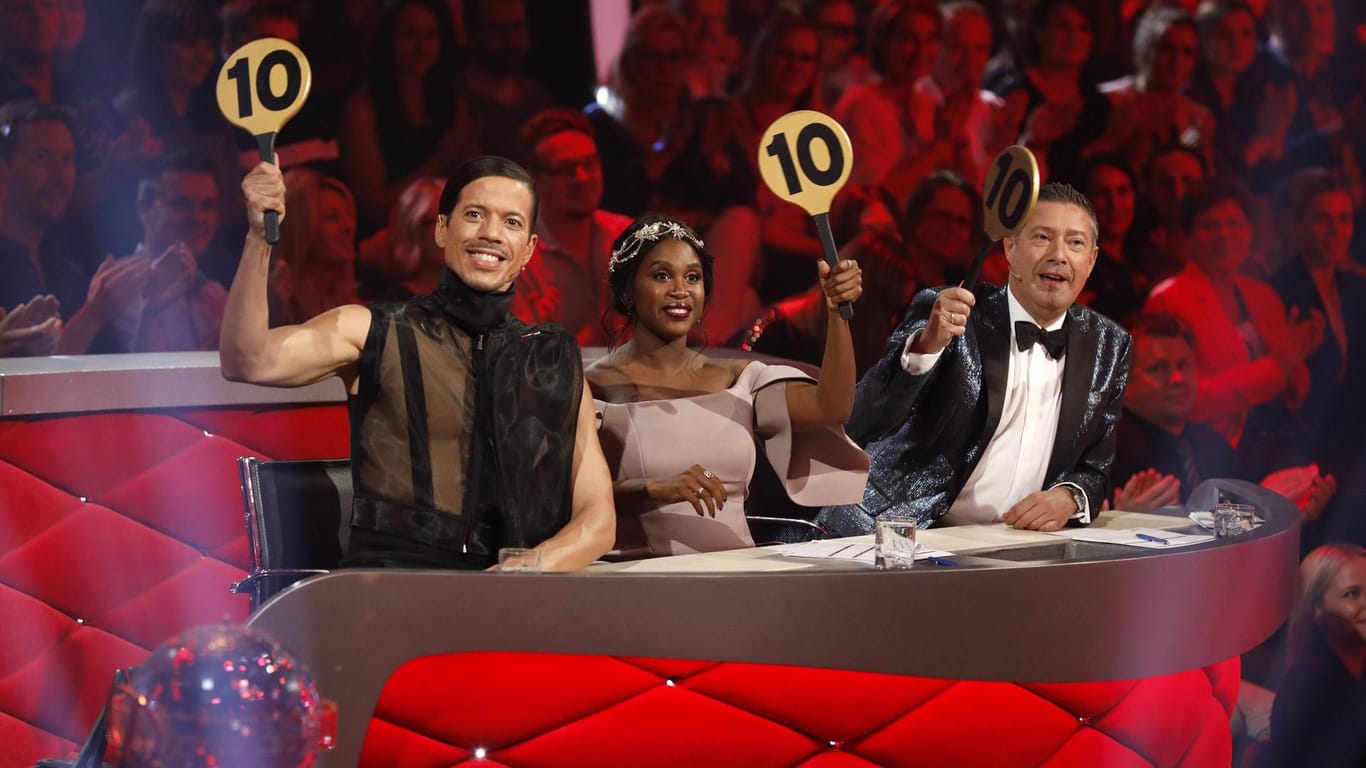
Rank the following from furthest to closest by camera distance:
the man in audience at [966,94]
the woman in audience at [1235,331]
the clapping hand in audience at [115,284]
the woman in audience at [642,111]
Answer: the man in audience at [966,94] → the woman in audience at [1235,331] → the woman in audience at [642,111] → the clapping hand in audience at [115,284]

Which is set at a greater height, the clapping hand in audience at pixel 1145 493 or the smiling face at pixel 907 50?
the smiling face at pixel 907 50

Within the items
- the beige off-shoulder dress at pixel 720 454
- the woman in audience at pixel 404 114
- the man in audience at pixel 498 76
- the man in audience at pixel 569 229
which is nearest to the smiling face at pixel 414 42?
the woman in audience at pixel 404 114

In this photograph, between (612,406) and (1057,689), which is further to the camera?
(612,406)

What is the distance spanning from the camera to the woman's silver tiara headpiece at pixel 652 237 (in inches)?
99.7

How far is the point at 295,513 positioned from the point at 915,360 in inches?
48.8

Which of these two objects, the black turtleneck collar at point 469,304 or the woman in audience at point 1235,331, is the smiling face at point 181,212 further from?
the woman in audience at point 1235,331

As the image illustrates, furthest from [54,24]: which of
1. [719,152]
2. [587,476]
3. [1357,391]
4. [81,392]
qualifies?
[1357,391]

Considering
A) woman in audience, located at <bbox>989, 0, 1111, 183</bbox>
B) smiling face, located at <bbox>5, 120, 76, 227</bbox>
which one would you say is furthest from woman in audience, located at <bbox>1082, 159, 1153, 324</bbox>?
smiling face, located at <bbox>5, 120, 76, 227</bbox>

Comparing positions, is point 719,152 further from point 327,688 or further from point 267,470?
point 327,688

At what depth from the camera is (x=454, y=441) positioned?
212cm

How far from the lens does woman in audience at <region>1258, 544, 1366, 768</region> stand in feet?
13.4

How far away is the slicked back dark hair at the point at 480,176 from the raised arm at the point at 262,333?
11.3 inches

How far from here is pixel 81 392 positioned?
2.76 metres

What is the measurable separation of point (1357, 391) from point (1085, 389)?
3.23 metres
